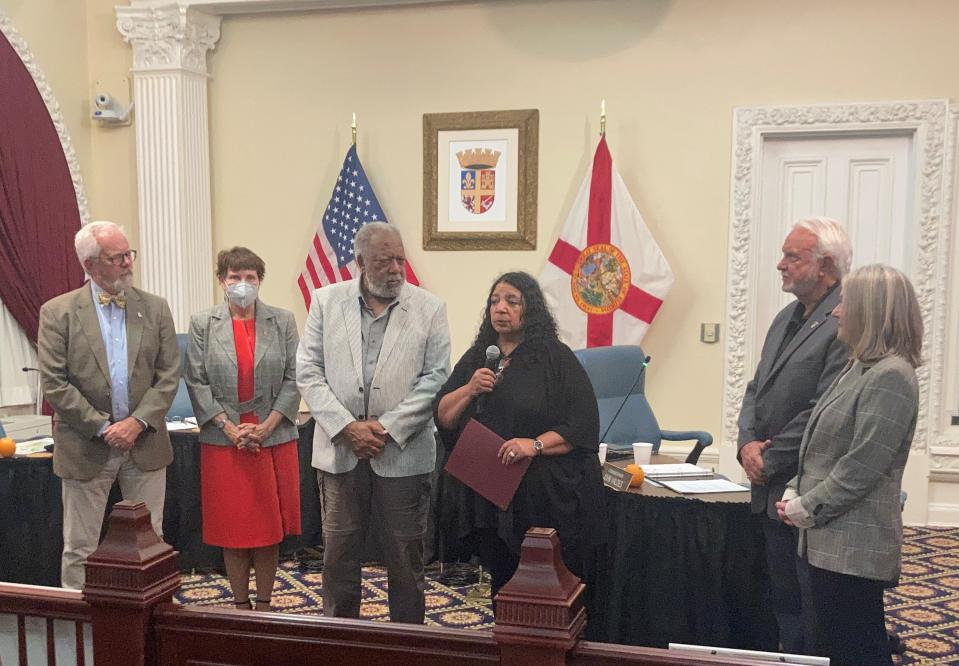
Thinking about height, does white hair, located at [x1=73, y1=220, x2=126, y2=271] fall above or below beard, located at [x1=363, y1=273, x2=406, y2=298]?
above

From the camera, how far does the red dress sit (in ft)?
10.1

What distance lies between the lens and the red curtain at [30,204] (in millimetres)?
4895

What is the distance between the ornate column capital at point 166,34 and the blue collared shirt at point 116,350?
10.0ft

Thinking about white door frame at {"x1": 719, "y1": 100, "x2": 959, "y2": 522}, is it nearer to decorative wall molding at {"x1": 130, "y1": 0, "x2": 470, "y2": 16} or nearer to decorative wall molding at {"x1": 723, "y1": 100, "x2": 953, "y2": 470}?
decorative wall molding at {"x1": 723, "y1": 100, "x2": 953, "y2": 470}

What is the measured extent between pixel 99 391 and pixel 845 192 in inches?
164

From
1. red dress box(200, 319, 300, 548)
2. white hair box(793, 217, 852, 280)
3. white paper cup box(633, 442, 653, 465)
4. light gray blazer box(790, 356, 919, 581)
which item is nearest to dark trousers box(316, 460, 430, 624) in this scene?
red dress box(200, 319, 300, 548)

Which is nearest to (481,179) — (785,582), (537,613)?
(785,582)

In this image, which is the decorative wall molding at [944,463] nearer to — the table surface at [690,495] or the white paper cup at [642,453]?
the white paper cup at [642,453]

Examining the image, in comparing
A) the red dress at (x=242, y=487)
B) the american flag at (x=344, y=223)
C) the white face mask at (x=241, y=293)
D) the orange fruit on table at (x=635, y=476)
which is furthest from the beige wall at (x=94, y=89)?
the orange fruit on table at (x=635, y=476)

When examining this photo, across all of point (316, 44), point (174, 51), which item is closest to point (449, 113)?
point (316, 44)

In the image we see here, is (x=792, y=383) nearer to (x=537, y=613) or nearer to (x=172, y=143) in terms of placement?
(x=537, y=613)

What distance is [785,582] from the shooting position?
8.22 ft

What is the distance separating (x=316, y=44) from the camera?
219 inches

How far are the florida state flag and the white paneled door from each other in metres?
0.70
